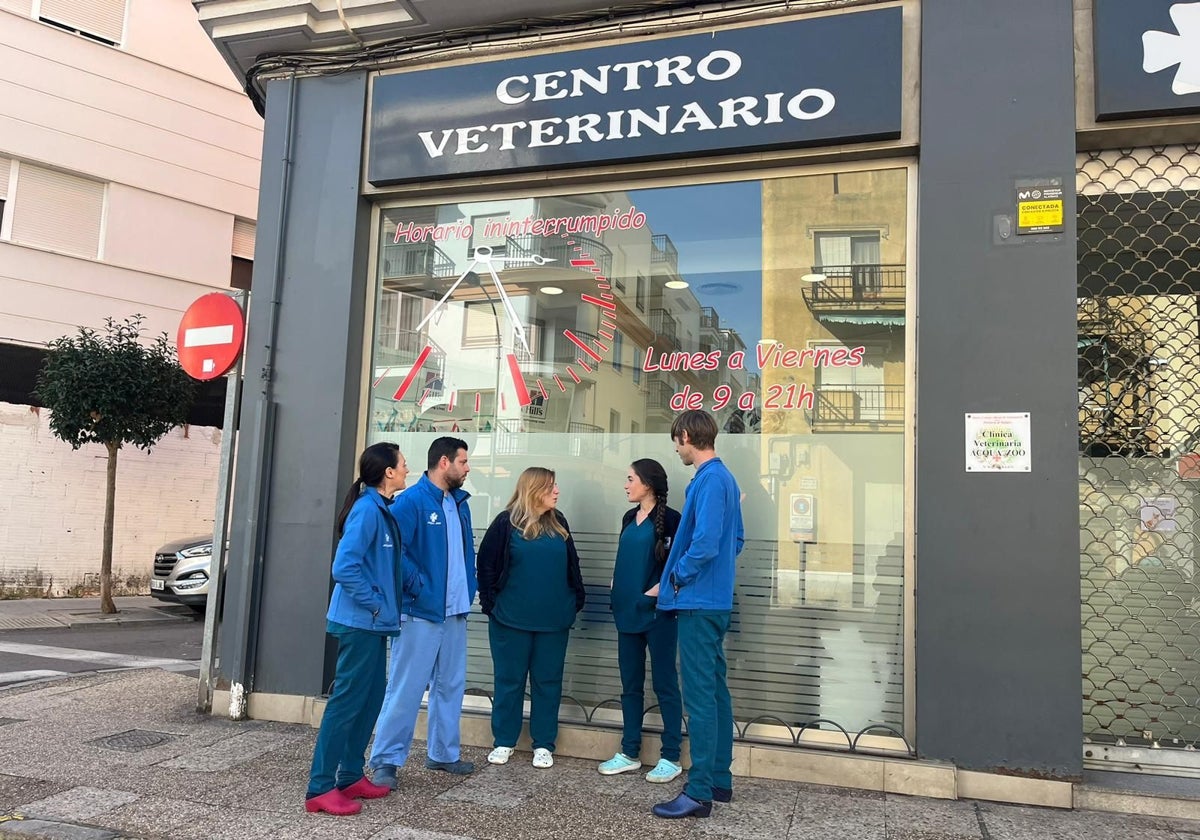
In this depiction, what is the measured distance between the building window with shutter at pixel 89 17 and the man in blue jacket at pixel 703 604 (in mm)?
16002

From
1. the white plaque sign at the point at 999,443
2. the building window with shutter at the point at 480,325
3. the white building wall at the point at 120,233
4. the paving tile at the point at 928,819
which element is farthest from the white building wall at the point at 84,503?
the white plaque sign at the point at 999,443

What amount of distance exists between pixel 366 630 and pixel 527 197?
3.42m

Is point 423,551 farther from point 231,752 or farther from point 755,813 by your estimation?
point 755,813

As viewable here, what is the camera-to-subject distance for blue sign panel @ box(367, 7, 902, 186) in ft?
18.1

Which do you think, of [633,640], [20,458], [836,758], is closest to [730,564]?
[633,640]

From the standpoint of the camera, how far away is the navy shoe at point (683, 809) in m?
4.38

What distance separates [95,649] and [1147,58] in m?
11.2

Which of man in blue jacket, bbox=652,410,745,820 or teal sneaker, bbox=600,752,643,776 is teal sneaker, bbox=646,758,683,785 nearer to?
teal sneaker, bbox=600,752,643,776

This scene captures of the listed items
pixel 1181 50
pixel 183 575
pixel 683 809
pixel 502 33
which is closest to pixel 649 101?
pixel 502 33

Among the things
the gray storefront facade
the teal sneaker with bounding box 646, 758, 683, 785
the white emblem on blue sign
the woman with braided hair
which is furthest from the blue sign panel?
the teal sneaker with bounding box 646, 758, 683, 785

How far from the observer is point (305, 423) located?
21.4 ft

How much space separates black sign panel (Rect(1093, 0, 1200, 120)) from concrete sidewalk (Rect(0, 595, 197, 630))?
42.7 ft

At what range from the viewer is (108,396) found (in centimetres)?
1320

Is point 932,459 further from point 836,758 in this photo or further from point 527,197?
point 527,197
